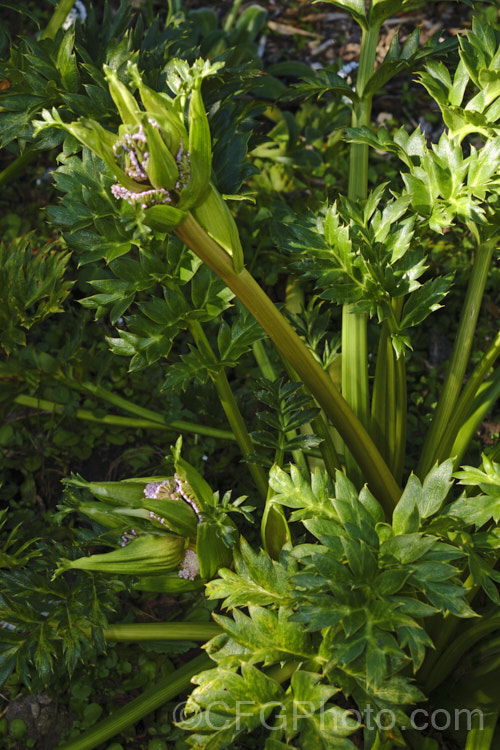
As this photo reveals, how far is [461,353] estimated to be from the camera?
149cm

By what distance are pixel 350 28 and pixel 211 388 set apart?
1890mm

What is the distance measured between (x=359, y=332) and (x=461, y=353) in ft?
0.76

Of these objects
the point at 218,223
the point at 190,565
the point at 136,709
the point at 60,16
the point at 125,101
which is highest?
the point at 60,16

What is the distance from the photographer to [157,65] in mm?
1639

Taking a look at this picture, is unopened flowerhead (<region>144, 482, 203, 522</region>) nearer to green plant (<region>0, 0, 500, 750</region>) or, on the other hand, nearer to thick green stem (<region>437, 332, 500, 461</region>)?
green plant (<region>0, 0, 500, 750</region>)

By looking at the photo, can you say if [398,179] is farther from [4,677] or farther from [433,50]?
[4,677]

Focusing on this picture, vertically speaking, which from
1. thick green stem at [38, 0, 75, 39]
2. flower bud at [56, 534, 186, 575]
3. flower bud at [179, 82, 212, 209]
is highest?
thick green stem at [38, 0, 75, 39]

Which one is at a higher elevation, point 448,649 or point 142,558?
point 142,558

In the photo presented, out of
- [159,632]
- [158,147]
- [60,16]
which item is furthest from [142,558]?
[60,16]

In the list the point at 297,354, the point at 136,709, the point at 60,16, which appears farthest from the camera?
the point at 60,16

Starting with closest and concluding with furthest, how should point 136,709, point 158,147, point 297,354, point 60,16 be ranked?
point 158,147 → point 297,354 → point 136,709 → point 60,16

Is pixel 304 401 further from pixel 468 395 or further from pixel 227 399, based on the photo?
pixel 468 395

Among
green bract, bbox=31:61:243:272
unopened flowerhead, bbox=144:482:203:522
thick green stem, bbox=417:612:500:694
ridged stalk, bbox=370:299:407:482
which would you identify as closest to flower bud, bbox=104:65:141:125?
green bract, bbox=31:61:243:272

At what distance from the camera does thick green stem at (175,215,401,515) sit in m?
1.06
